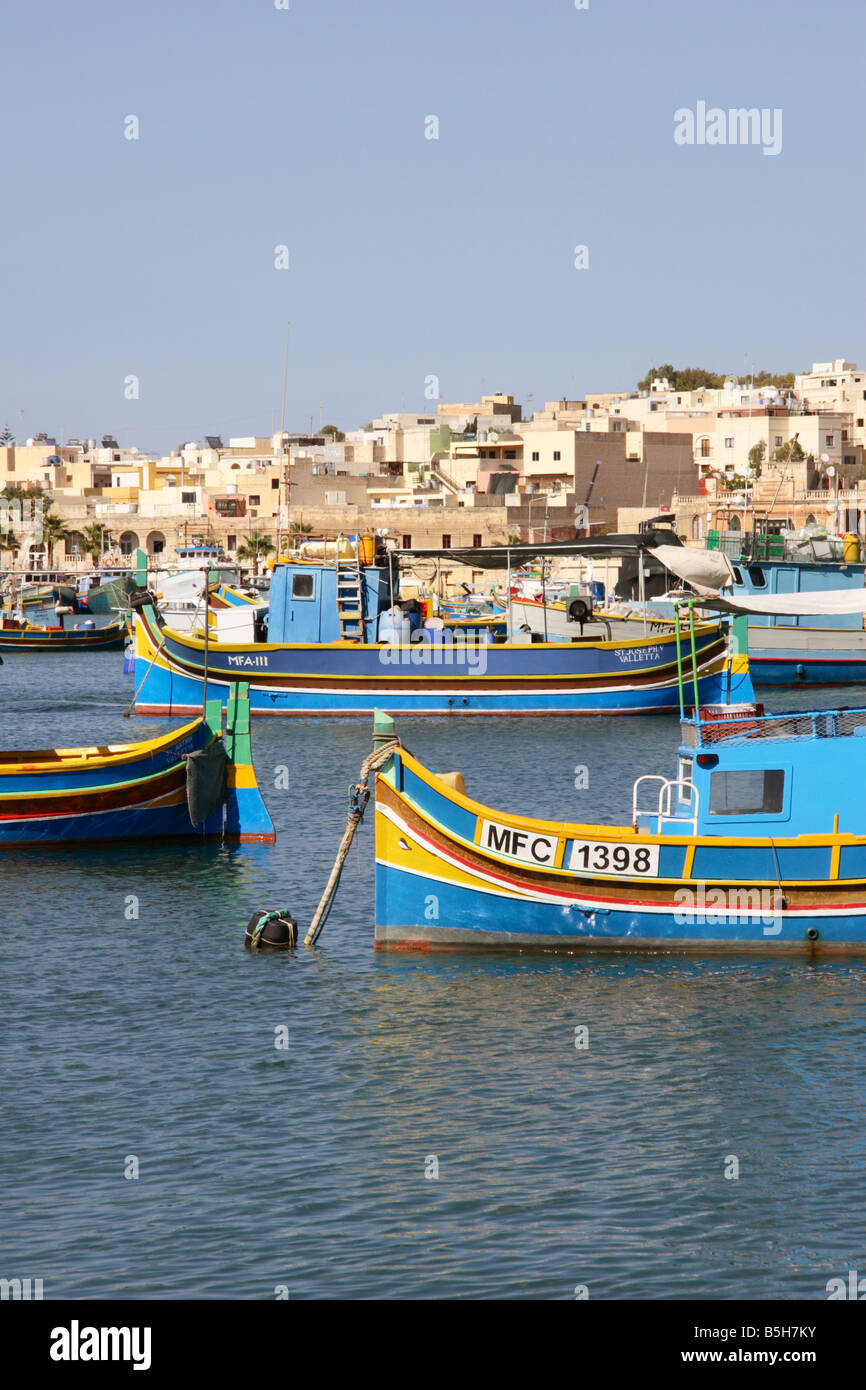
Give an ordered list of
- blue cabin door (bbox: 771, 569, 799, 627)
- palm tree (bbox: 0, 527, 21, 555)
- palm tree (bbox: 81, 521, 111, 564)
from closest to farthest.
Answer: blue cabin door (bbox: 771, 569, 799, 627) → palm tree (bbox: 81, 521, 111, 564) → palm tree (bbox: 0, 527, 21, 555)

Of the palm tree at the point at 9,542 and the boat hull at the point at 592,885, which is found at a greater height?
the palm tree at the point at 9,542

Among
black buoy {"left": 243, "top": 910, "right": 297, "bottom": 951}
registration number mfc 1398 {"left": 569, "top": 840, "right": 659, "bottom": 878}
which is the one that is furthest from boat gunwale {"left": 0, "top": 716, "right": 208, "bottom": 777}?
registration number mfc 1398 {"left": 569, "top": 840, "right": 659, "bottom": 878}

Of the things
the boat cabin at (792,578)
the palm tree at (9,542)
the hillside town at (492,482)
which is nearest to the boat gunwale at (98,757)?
the boat cabin at (792,578)

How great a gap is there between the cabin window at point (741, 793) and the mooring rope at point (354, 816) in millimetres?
3588

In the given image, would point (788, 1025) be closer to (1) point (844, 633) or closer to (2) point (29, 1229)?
(2) point (29, 1229)

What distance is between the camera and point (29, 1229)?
11508 mm

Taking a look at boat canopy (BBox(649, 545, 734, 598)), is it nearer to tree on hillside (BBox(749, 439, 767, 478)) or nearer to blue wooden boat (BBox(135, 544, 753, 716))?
blue wooden boat (BBox(135, 544, 753, 716))

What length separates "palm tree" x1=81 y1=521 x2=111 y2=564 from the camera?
11861 centimetres

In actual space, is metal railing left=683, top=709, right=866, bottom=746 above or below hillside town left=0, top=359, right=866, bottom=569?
below

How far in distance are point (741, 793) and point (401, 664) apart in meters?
25.0

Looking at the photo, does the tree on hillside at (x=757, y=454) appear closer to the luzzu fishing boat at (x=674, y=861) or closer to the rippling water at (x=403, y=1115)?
the rippling water at (x=403, y=1115)

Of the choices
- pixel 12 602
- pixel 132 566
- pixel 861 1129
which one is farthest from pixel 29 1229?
pixel 132 566

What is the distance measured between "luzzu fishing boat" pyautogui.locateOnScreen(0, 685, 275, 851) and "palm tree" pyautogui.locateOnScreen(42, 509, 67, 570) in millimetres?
96057

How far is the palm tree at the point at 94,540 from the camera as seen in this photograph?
11861 centimetres
